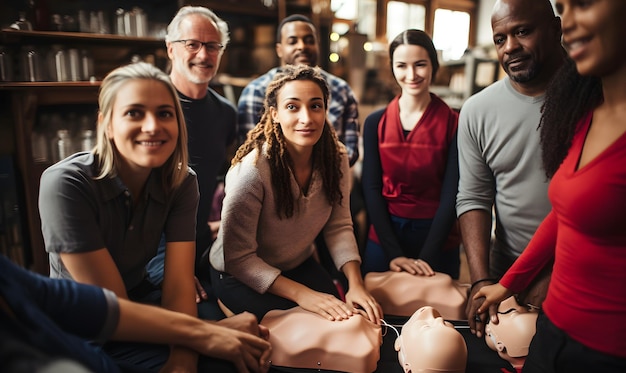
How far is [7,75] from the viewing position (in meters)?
2.54

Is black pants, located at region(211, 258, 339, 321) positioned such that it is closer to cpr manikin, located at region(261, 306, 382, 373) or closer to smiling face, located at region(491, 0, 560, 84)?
cpr manikin, located at region(261, 306, 382, 373)

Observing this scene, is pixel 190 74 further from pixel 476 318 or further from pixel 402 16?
pixel 402 16

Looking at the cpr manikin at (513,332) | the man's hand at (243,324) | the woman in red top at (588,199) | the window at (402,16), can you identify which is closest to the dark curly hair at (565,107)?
the woman in red top at (588,199)

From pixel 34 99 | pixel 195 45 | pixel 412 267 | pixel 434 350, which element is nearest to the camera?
Result: pixel 434 350

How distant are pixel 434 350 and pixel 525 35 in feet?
3.31

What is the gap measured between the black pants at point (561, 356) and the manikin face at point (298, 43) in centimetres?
180

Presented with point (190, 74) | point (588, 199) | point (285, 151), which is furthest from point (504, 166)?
point (190, 74)

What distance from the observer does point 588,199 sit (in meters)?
0.95

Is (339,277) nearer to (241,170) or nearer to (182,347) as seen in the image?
(241,170)

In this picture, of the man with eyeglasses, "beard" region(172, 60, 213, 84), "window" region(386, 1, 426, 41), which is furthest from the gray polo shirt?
"window" region(386, 1, 426, 41)

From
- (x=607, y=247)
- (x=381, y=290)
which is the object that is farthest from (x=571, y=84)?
(x=381, y=290)

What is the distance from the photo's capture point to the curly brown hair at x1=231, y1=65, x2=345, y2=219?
1596 mm

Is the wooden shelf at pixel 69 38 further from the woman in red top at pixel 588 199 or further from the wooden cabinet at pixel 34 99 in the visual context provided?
the woman in red top at pixel 588 199

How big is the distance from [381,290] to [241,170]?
0.64 meters
